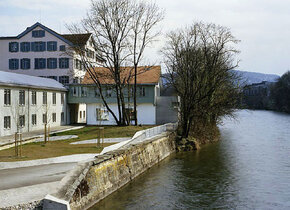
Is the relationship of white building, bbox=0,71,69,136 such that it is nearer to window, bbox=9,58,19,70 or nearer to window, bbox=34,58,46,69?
window, bbox=34,58,46,69

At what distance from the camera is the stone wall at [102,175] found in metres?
12.7

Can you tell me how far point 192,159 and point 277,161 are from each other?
594 cm

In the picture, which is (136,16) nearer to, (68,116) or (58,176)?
(68,116)

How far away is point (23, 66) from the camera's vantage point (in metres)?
51.7

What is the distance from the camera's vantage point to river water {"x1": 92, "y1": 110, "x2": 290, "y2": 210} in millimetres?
15641

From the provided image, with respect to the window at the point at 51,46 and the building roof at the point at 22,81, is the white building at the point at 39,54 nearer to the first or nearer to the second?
the window at the point at 51,46

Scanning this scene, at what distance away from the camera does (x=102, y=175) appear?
1598 cm

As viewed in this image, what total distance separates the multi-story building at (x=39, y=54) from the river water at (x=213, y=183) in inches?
1119

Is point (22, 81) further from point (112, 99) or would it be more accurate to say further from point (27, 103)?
point (112, 99)

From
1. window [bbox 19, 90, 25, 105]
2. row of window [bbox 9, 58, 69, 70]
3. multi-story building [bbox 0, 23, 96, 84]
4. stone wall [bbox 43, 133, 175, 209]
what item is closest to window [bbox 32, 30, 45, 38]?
multi-story building [bbox 0, 23, 96, 84]

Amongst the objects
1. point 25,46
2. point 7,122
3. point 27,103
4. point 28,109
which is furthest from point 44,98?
point 25,46

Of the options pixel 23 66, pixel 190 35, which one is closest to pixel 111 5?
pixel 190 35

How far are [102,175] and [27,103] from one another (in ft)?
71.2

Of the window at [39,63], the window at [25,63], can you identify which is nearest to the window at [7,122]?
the window at [39,63]
